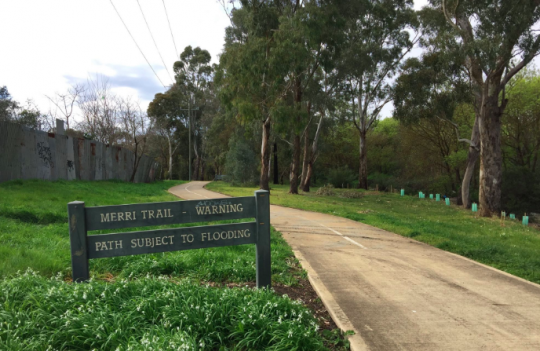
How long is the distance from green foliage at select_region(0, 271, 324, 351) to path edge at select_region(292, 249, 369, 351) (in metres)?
0.21

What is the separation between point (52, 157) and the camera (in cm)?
1622

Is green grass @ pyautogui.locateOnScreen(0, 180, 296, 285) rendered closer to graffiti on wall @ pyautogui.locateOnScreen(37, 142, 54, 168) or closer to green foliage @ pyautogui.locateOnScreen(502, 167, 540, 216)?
graffiti on wall @ pyautogui.locateOnScreen(37, 142, 54, 168)

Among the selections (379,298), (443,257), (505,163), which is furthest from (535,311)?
(505,163)

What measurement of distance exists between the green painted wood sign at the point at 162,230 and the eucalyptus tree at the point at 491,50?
52.7ft

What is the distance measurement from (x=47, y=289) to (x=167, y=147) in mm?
62976

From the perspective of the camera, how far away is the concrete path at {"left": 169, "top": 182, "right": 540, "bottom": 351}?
3.81 m

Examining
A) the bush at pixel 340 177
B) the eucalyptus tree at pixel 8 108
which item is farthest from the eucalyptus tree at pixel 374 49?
the eucalyptus tree at pixel 8 108

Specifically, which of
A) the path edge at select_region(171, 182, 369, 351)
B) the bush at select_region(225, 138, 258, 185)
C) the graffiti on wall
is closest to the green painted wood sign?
the path edge at select_region(171, 182, 369, 351)

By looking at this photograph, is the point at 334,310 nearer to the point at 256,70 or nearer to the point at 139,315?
the point at 139,315

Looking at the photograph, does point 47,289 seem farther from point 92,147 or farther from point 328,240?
point 92,147

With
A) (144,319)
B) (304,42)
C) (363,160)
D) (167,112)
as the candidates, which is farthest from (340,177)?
(144,319)

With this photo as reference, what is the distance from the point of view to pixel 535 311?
463cm

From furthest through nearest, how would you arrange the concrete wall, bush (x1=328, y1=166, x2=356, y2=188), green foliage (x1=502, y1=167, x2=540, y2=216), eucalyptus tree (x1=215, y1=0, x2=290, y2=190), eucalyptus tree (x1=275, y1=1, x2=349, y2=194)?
bush (x1=328, y1=166, x2=356, y2=188) < green foliage (x1=502, y1=167, x2=540, y2=216) < eucalyptus tree (x1=215, y1=0, x2=290, y2=190) < eucalyptus tree (x1=275, y1=1, x2=349, y2=194) < the concrete wall

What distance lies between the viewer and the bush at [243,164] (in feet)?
130
